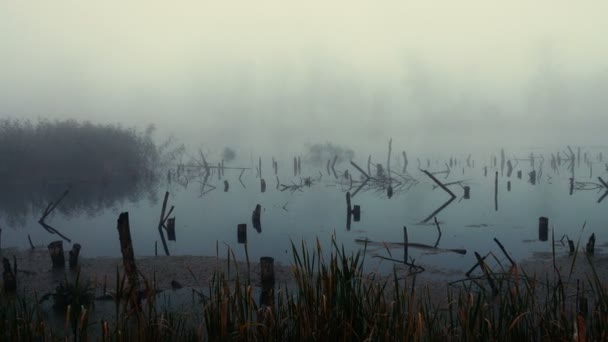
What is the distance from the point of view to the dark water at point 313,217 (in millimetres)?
21094

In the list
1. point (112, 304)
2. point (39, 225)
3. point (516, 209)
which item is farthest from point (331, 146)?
point (112, 304)

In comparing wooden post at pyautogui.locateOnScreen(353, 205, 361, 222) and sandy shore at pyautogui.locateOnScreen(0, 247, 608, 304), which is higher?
wooden post at pyautogui.locateOnScreen(353, 205, 361, 222)

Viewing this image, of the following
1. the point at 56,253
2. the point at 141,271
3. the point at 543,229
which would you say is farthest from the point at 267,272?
the point at 543,229

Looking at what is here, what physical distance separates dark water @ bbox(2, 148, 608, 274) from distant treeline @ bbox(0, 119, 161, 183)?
2.92 metres

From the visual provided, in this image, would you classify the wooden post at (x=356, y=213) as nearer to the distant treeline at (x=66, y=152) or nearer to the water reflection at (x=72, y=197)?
the water reflection at (x=72, y=197)

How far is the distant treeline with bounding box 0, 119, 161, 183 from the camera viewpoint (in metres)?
46.8

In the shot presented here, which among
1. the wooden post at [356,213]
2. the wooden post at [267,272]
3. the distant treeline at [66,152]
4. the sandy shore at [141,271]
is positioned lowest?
the sandy shore at [141,271]

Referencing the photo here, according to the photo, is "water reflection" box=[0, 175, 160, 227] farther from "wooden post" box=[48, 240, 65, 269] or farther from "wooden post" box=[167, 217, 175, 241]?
"wooden post" box=[48, 240, 65, 269]

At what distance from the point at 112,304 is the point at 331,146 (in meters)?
84.2

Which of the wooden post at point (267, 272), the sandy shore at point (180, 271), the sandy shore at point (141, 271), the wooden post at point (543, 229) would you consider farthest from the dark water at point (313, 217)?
the sandy shore at point (141, 271)

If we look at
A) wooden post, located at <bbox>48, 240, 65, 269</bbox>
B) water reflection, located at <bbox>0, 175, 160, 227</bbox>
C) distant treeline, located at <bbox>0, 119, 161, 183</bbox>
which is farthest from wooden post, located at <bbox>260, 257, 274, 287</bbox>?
distant treeline, located at <bbox>0, 119, 161, 183</bbox>

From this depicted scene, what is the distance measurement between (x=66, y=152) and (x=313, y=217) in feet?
103

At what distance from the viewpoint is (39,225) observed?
2747cm

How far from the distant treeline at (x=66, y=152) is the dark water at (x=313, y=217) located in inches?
115
